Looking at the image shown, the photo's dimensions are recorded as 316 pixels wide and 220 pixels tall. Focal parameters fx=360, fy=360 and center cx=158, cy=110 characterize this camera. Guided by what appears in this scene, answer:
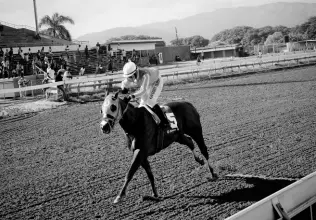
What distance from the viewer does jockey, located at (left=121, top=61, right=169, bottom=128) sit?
6.56 meters

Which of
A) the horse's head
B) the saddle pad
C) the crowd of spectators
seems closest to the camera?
the horse's head

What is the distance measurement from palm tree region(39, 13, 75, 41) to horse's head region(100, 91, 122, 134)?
50.0 metres

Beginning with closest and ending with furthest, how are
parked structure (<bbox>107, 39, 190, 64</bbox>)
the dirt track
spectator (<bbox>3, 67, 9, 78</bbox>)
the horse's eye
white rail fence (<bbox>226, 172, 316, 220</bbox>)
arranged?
white rail fence (<bbox>226, 172, 316, 220</bbox>)
the horse's eye
the dirt track
spectator (<bbox>3, 67, 9, 78</bbox>)
parked structure (<bbox>107, 39, 190, 64</bbox>)

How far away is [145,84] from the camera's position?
6754mm

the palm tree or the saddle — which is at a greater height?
the palm tree

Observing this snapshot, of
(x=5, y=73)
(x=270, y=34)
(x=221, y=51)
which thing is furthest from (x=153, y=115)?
(x=270, y=34)

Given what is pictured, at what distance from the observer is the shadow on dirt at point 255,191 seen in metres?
6.31

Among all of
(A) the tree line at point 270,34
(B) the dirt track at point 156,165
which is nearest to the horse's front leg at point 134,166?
(B) the dirt track at point 156,165

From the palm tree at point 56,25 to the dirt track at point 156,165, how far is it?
3991cm

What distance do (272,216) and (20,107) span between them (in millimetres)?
17267

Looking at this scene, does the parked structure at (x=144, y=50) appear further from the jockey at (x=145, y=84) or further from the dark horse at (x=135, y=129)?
the dark horse at (x=135, y=129)

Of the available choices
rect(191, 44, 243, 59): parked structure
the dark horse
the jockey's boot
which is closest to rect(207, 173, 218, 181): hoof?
the dark horse

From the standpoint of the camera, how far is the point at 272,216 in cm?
436

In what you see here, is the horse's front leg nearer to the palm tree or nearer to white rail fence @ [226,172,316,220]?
white rail fence @ [226,172,316,220]
